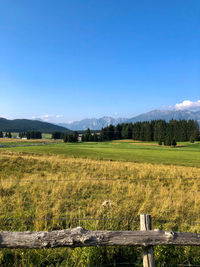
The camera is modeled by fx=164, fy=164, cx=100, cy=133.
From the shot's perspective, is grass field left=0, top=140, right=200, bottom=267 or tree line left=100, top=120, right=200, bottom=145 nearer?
grass field left=0, top=140, right=200, bottom=267

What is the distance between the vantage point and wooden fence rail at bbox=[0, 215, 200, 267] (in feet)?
10.5

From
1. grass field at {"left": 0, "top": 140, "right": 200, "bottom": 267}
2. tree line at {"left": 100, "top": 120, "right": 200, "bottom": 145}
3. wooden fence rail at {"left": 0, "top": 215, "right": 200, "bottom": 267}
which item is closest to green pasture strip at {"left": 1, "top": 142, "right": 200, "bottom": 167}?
grass field at {"left": 0, "top": 140, "right": 200, "bottom": 267}

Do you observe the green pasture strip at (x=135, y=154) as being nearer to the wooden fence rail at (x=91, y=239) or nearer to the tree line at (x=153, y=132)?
the wooden fence rail at (x=91, y=239)

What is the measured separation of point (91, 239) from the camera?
128 inches

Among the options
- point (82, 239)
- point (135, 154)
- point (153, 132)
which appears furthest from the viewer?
point (153, 132)

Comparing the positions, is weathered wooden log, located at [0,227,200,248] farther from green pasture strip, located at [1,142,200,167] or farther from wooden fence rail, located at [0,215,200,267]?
green pasture strip, located at [1,142,200,167]

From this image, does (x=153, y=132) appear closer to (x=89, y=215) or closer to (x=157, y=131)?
(x=157, y=131)

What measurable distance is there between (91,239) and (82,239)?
182mm

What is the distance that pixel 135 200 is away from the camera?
865 cm

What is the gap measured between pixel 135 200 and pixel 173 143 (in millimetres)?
77232

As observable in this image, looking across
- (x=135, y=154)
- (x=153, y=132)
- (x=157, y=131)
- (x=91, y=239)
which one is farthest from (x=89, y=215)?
(x=153, y=132)

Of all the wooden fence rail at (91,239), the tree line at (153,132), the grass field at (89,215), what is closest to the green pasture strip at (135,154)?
the grass field at (89,215)

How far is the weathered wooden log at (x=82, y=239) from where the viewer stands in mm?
3186

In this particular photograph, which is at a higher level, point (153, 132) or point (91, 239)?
point (153, 132)
